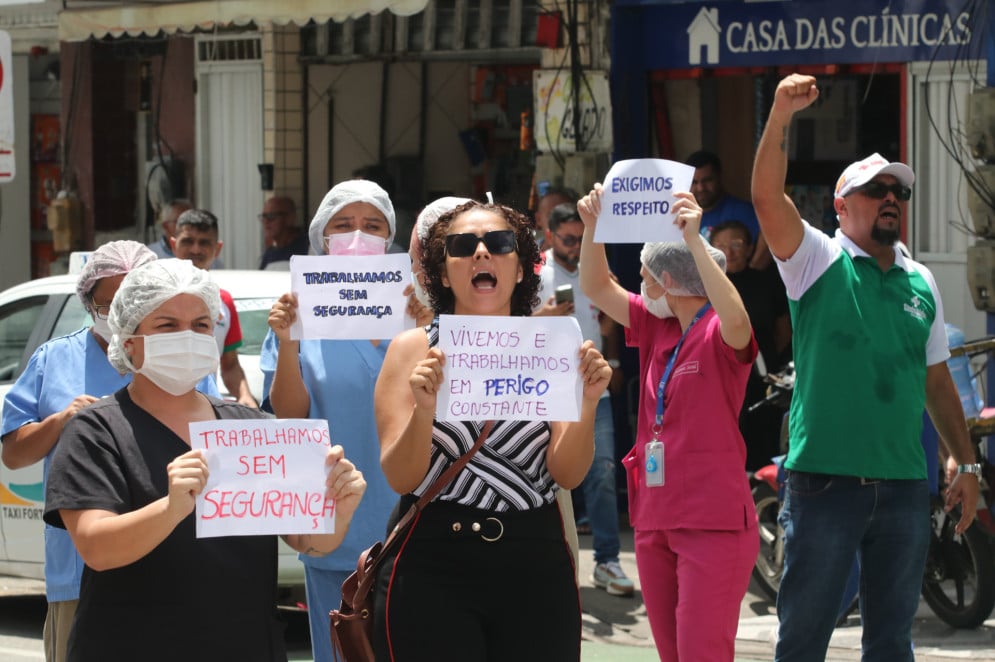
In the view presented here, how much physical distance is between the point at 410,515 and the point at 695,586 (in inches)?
68.3

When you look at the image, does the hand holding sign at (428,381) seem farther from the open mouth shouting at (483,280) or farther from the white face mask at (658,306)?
the white face mask at (658,306)

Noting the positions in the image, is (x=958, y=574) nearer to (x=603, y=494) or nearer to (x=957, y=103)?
(x=603, y=494)

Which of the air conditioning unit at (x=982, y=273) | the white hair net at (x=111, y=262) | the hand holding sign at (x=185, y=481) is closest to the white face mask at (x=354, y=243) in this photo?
the white hair net at (x=111, y=262)

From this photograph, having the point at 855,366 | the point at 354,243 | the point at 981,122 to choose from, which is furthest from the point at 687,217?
the point at 981,122

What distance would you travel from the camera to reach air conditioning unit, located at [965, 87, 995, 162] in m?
8.84

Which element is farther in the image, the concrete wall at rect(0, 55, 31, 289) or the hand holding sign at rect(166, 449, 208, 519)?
the concrete wall at rect(0, 55, 31, 289)

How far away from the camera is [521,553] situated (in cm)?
420

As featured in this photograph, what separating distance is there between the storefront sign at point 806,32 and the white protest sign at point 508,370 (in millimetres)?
5968

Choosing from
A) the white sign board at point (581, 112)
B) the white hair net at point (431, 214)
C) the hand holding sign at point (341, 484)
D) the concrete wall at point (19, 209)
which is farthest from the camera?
the concrete wall at point (19, 209)

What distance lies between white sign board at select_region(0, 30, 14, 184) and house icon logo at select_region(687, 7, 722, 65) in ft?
13.7

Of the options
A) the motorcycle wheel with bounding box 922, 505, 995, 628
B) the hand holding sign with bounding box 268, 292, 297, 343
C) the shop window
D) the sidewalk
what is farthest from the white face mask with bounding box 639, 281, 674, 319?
the shop window

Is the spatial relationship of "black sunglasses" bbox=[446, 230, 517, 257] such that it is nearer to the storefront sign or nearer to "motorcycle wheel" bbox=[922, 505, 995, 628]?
"motorcycle wheel" bbox=[922, 505, 995, 628]

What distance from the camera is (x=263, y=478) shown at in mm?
3957

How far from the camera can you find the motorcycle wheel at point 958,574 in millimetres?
8016
